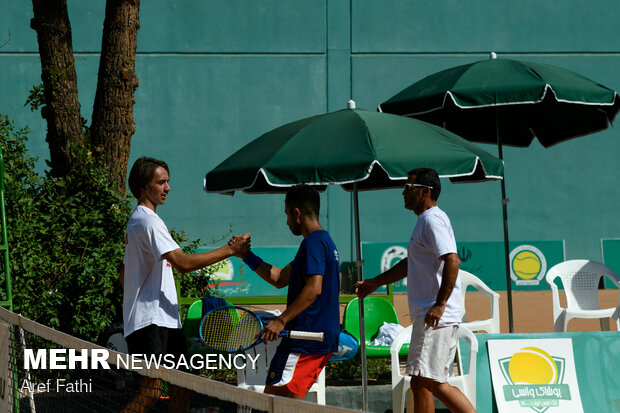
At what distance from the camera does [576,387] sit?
6148mm

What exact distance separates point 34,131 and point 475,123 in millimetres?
7405

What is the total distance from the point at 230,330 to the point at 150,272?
2.12ft

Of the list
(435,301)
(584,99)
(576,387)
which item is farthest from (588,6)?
(435,301)

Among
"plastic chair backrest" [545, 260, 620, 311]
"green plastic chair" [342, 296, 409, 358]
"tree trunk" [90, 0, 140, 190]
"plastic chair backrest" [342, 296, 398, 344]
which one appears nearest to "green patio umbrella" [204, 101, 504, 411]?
"green plastic chair" [342, 296, 409, 358]

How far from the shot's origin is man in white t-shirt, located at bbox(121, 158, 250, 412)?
4.25m

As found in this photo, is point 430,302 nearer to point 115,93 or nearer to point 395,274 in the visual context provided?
point 395,274

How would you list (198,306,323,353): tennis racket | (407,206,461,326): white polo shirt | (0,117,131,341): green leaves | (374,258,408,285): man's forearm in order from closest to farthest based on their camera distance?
1. (198,306,323,353): tennis racket
2. (407,206,461,326): white polo shirt
3. (374,258,408,285): man's forearm
4. (0,117,131,341): green leaves

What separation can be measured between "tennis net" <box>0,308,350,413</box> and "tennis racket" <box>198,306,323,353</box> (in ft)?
1.33

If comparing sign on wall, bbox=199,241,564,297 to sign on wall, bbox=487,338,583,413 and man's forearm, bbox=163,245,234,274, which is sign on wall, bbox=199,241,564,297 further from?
man's forearm, bbox=163,245,234,274

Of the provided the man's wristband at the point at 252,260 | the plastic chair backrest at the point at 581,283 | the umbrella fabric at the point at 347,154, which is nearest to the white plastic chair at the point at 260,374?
the umbrella fabric at the point at 347,154

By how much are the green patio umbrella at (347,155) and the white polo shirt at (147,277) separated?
3.66 feet

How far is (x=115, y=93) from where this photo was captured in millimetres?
7793

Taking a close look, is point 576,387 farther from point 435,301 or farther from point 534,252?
point 534,252

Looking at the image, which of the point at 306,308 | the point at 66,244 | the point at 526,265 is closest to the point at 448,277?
the point at 306,308
